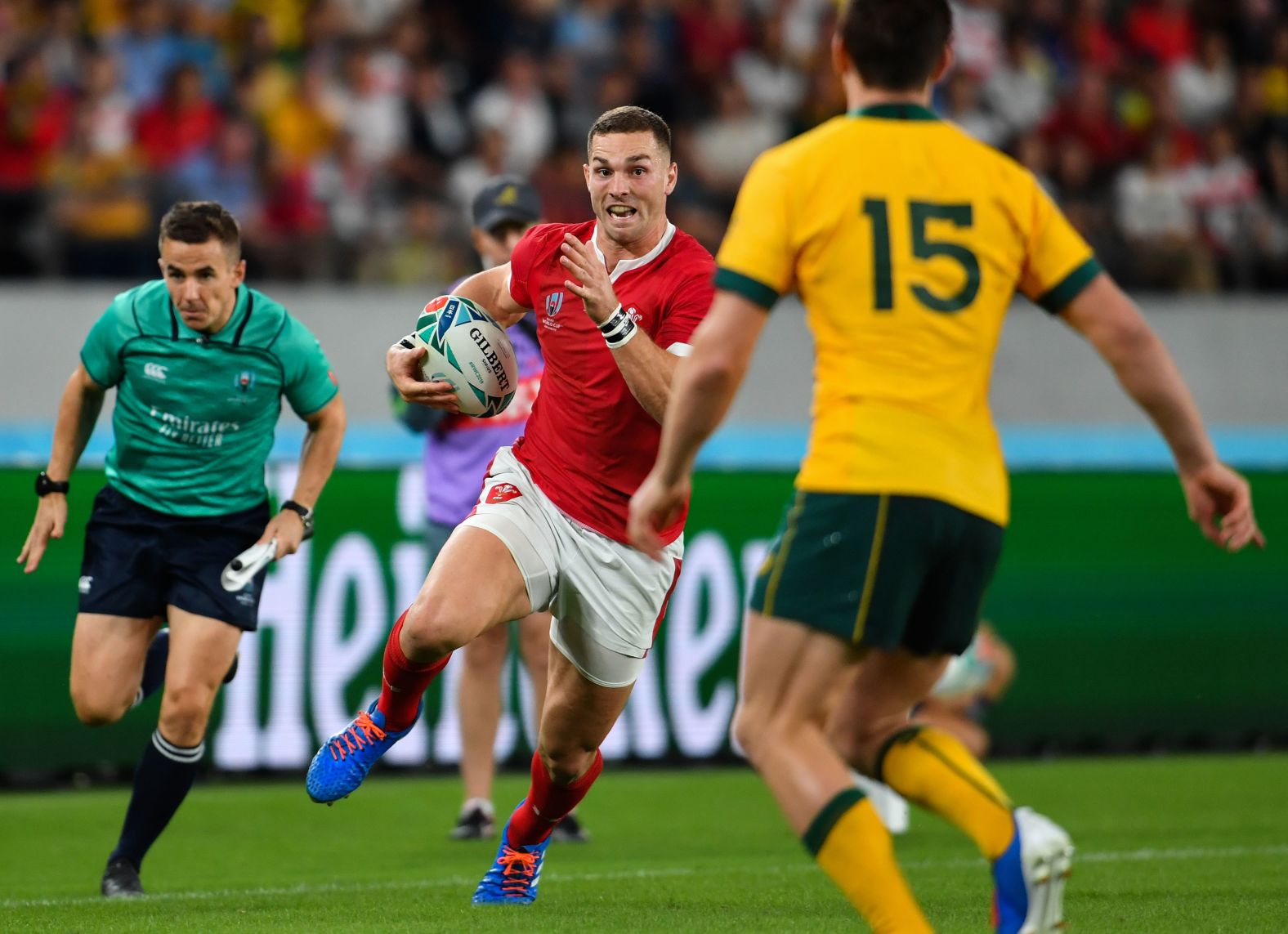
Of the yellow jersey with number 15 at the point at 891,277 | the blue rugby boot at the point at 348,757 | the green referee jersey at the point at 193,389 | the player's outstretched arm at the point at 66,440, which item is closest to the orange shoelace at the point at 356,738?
the blue rugby boot at the point at 348,757

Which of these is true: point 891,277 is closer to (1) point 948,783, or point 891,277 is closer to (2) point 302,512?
(1) point 948,783

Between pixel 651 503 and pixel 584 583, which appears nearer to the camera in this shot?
pixel 651 503

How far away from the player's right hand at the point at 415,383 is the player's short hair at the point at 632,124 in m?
0.95

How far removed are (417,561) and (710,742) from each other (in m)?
2.14

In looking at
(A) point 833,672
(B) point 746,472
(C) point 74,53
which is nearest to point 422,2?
(C) point 74,53

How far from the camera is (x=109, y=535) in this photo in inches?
272

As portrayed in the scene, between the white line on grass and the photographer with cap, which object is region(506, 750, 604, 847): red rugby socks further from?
the photographer with cap

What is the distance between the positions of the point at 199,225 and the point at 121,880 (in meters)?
2.45

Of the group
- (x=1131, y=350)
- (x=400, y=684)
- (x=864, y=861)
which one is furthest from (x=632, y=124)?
(x=864, y=861)

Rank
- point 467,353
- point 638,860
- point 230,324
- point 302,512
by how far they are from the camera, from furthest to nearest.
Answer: point 638,860 → point 302,512 → point 230,324 → point 467,353

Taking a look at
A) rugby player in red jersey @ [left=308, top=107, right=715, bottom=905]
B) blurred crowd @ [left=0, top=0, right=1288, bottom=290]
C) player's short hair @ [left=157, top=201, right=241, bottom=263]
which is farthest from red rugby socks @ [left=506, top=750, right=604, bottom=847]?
blurred crowd @ [left=0, top=0, right=1288, bottom=290]

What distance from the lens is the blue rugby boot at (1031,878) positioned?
411cm

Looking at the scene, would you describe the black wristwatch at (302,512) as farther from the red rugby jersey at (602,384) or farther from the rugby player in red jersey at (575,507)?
the red rugby jersey at (602,384)

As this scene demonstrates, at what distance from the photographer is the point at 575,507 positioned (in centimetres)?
609
